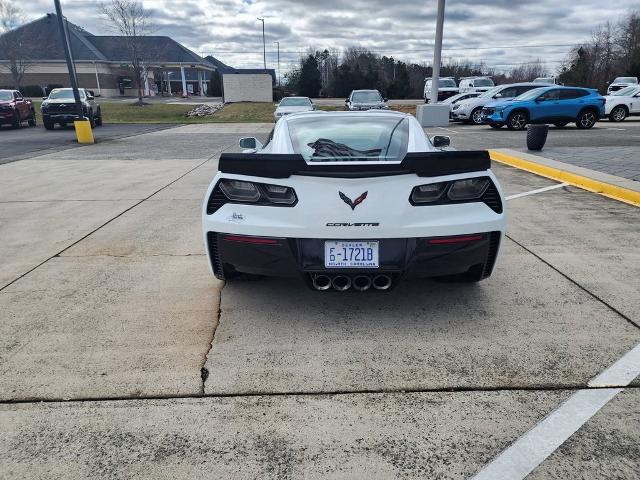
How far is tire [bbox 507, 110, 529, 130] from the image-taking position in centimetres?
1791

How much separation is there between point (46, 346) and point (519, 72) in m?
92.6

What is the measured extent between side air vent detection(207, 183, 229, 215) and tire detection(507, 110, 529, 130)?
17202 millimetres

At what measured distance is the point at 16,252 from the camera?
4.85 meters

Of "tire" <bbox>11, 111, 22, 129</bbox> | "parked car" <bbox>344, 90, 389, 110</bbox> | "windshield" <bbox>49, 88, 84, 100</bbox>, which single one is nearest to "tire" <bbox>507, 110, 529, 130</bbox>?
"parked car" <bbox>344, 90, 389, 110</bbox>

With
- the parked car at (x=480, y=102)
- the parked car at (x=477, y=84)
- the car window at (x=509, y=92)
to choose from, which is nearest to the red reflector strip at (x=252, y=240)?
the parked car at (x=480, y=102)

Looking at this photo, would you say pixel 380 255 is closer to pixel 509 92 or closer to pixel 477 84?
pixel 509 92

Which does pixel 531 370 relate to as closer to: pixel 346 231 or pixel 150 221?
pixel 346 231

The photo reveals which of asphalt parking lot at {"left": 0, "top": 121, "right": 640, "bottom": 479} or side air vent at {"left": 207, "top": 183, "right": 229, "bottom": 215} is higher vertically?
side air vent at {"left": 207, "top": 183, "right": 229, "bottom": 215}

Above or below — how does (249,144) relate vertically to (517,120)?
above

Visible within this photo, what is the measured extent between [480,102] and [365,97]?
17.6 ft

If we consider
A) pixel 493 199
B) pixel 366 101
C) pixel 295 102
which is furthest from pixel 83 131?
pixel 493 199

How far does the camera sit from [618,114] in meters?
21.6

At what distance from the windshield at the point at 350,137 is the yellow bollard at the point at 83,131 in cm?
1387

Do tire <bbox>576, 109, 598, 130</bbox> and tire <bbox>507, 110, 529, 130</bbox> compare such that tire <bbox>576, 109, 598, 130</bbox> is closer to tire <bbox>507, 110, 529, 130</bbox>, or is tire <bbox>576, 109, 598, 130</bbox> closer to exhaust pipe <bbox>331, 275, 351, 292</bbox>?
tire <bbox>507, 110, 529, 130</bbox>
